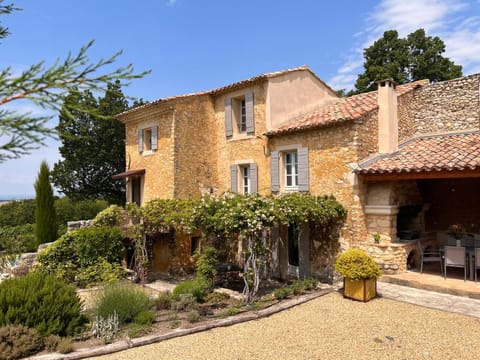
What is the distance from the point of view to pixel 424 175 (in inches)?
334

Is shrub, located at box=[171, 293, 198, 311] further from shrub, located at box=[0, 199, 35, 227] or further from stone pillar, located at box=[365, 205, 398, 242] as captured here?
shrub, located at box=[0, 199, 35, 227]

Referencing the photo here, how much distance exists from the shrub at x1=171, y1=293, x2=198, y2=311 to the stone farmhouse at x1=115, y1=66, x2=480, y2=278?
13.8ft

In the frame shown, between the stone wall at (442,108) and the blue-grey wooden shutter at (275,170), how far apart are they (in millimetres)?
4419

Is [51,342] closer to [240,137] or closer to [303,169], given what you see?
[303,169]

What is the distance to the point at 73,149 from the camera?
23094 millimetres

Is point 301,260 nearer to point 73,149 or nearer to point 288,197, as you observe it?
point 288,197

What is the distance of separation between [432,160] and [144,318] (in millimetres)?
8156

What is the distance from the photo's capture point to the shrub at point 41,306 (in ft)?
19.1

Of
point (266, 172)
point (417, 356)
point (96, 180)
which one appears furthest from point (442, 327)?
point (96, 180)

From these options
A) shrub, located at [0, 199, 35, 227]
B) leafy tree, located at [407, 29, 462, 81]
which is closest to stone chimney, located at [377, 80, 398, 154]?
leafy tree, located at [407, 29, 462, 81]

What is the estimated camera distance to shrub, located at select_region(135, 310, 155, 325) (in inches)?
261

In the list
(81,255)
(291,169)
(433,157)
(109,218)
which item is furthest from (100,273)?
(433,157)

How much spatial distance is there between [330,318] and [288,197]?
3471mm

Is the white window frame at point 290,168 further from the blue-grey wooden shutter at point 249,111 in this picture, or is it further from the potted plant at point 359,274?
the potted plant at point 359,274
